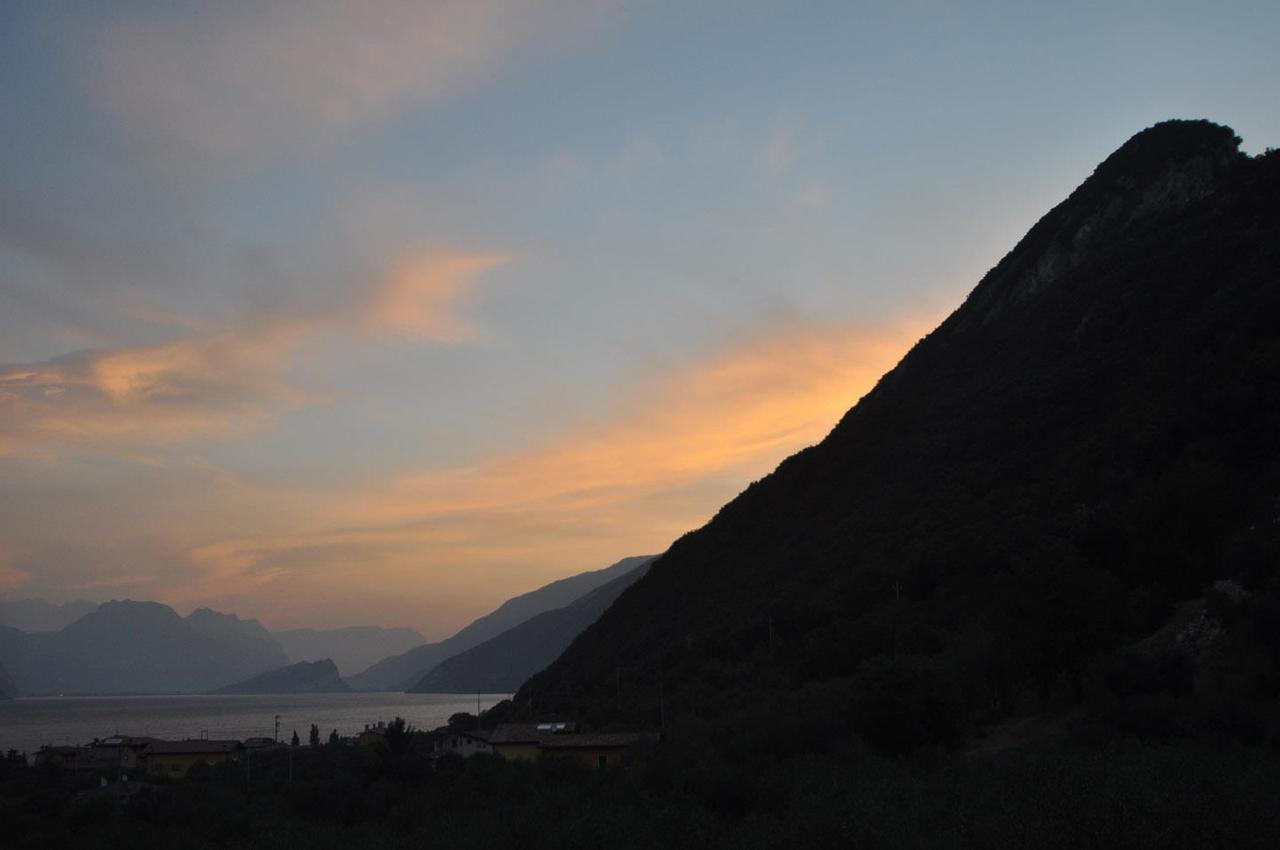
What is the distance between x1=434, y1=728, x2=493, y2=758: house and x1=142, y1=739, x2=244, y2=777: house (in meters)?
14.9

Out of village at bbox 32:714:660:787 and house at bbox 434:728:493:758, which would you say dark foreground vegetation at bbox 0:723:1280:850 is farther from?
house at bbox 434:728:493:758

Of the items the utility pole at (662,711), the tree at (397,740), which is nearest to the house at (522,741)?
the tree at (397,740)

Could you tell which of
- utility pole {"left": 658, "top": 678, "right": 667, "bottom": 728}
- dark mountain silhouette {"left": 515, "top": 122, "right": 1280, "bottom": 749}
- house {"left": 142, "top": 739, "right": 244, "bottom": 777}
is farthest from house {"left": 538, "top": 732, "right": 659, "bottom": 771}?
house {"left": 142, "top": 739, "right": 244, "bottom": 777}

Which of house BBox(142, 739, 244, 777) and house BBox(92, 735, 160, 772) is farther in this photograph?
house BBox(142, 739, 244, 777)

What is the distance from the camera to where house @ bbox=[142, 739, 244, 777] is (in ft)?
222

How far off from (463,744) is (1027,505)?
121 feet

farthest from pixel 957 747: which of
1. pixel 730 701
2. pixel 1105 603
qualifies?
pixel 730 701

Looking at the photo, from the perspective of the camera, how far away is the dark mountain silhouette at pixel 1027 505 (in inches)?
1320

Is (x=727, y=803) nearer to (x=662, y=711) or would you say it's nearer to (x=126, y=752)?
(x=662, y=711)

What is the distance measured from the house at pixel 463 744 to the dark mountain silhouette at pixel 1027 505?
299 inches

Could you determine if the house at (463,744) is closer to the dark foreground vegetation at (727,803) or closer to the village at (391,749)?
the village at (391,749)

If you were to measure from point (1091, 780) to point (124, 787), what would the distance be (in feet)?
150

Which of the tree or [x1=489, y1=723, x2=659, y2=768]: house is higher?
the tree

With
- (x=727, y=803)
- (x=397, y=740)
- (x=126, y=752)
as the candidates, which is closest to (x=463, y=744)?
(x=397, y=740)
